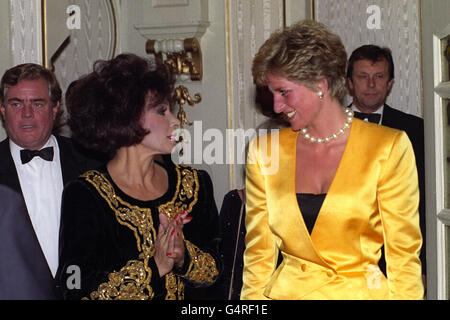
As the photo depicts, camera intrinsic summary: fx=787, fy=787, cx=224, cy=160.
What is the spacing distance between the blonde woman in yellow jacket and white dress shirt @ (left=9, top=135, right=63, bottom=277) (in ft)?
3.44

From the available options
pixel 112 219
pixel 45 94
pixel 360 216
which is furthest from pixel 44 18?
pixel 360 216

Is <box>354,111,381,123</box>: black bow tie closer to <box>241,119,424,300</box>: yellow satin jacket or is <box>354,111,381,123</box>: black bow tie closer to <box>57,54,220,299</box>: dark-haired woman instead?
<box>57,54,220,299</box>: dark-haired woman

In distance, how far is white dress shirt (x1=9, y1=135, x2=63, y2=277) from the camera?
316 cm

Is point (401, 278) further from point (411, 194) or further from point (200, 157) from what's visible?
point (200, 157)

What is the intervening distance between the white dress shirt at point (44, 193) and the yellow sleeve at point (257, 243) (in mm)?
1011

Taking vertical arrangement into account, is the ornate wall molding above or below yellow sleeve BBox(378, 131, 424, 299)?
above

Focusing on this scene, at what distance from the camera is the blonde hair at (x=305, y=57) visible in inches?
94.0

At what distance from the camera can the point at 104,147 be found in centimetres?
281

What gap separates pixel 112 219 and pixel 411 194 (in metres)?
0.98

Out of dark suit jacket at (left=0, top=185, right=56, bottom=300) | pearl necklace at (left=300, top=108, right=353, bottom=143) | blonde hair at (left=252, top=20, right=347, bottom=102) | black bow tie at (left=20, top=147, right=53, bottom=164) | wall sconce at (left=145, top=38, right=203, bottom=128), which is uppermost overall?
wall sconce at (left=145, top=38, right=203, bottom=128)

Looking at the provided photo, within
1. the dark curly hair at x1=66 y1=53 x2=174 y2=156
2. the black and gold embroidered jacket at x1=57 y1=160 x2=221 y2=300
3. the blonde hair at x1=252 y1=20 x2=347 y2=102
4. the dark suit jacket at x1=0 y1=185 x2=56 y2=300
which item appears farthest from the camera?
the dark curly hair at x1=66 y1=53 x2=174 y2=156

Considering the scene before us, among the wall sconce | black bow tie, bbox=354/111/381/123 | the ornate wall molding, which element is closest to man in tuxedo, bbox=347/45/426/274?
black bow tie, bbox=354/111/381/123

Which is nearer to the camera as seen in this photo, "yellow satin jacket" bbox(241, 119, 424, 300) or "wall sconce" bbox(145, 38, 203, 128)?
"yellow satin jacket" bbox(241, 119, 424, 300)

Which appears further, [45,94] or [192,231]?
[45,94]
